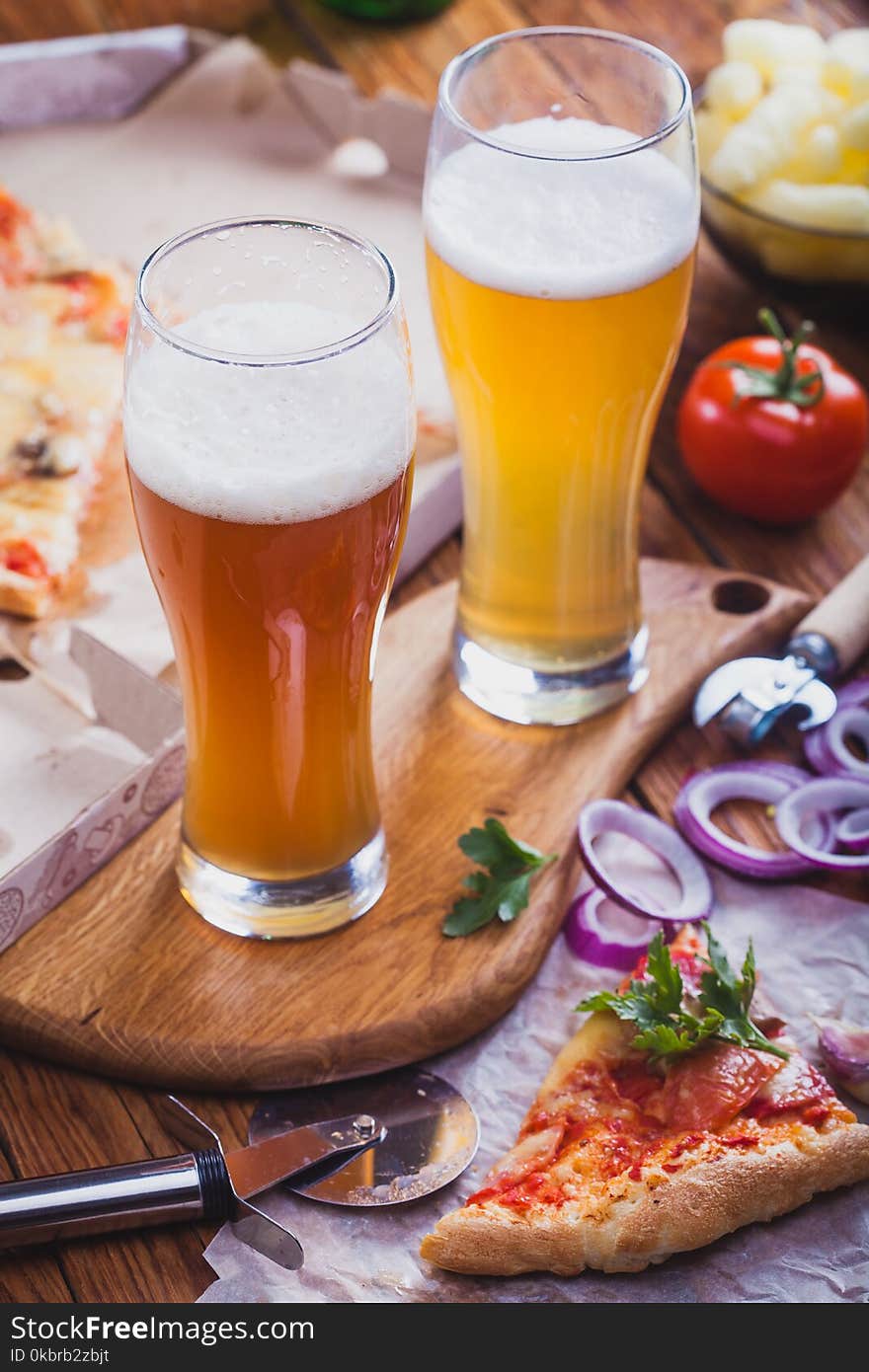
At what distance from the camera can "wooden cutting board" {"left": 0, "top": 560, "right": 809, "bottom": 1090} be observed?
219 centimetres

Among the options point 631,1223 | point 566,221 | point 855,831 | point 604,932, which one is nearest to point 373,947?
point 604,932

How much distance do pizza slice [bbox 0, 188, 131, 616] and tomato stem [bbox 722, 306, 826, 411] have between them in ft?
4.06

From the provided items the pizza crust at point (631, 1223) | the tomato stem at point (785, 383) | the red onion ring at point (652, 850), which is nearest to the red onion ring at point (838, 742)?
the red onion ring at point (652, 850)

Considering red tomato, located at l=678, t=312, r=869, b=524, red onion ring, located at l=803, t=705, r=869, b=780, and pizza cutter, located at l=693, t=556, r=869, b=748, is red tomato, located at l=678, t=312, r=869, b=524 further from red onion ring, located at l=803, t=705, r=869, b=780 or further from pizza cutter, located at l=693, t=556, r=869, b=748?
red onion ring, located at l=803, t=705, r=869, b=780

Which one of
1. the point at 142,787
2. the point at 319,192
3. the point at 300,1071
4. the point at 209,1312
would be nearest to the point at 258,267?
the point at 142,787

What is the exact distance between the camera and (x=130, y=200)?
3.76 m

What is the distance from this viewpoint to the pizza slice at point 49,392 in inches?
116

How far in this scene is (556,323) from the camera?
2.28 m

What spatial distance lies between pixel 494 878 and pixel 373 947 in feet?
0.67

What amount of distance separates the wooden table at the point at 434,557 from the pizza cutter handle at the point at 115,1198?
3 cm

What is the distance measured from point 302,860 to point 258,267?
82 cm

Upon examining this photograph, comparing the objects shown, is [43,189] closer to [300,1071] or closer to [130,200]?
[130,200]

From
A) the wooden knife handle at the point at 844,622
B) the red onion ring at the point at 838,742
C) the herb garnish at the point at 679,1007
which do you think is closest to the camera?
the herb garnish at the point at 679,1007

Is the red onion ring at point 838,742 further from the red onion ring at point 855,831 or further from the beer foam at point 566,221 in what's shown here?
the beer foam at point 566,221
